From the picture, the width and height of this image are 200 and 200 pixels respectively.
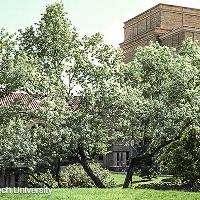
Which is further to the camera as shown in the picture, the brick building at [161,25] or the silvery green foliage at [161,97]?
the brick building at [161,25]

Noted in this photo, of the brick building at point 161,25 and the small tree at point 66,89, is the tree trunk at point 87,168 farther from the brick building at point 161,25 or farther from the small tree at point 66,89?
the brick building at point 161,25

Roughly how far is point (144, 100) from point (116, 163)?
3532 centimetres

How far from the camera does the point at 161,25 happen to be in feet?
225

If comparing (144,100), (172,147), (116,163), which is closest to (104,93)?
(144,100)

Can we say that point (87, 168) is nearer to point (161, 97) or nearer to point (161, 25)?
point (161, 97)

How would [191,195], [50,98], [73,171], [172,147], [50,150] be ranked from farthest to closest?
[73,171]
[172,147]
[50,150]
[50,98]
[191,195]

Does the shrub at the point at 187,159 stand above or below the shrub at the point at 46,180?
above

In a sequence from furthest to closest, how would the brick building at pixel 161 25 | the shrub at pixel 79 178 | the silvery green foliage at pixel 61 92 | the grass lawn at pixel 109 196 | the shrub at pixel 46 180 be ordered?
the brick building at pixel 161 25 < the shrub at pixel 79 178 < the shrub at pixel 46 180 < the silvery green foliage at pixel 61 92 < the grass lawn at pixel 109 196

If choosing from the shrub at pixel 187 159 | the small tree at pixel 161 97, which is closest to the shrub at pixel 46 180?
the small tree at pixel 161 97

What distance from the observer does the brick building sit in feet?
216

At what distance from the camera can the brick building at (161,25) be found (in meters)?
65.9

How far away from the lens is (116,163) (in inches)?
2411

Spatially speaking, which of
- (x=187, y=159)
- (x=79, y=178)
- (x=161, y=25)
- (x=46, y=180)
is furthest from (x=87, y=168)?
(x=161, y=25)

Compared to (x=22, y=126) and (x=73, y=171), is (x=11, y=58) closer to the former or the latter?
(x=22, y=126)
